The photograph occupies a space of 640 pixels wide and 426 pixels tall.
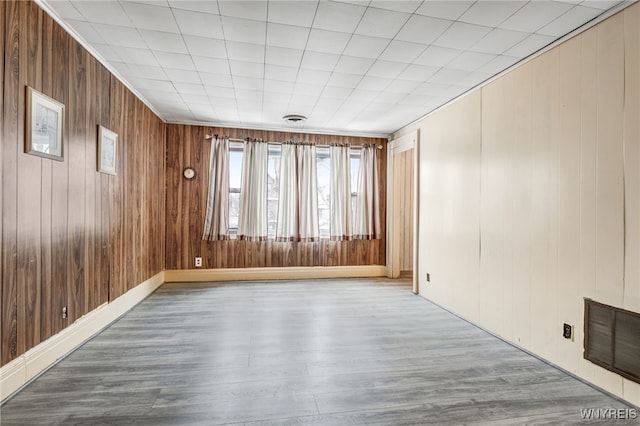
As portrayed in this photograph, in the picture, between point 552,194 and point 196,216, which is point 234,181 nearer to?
point 196,216

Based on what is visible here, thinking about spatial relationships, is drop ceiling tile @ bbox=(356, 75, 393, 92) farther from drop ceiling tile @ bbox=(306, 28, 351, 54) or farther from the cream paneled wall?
the cream paneled wall

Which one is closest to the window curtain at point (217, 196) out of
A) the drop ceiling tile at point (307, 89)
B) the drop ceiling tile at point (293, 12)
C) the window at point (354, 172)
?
the drop ceiling tile at point (307, 89)

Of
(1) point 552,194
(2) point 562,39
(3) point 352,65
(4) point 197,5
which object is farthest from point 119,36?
(1) point 552,194

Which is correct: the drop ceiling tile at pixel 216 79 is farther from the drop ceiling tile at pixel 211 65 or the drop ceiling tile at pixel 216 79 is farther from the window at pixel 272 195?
the window at pixel 272 195

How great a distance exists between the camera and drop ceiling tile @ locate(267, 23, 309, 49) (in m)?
2.34

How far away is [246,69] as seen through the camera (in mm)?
3039

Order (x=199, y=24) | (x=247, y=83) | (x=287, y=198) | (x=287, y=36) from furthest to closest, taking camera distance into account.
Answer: (x=287, y=198), (x=247, y=83), (x=287, y=36), (x=199, y=24)

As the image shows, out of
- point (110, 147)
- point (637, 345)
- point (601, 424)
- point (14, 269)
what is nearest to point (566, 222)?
point (637, 345)

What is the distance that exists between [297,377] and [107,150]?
9.09 feet

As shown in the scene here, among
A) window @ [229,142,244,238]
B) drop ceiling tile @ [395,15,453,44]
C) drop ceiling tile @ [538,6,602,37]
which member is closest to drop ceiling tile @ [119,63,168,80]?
window @ [229,142,244,238]

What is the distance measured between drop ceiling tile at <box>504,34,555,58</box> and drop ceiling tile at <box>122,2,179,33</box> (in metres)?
2.61

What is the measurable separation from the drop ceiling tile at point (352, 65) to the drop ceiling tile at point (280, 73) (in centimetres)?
42

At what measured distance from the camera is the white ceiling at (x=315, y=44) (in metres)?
2.11

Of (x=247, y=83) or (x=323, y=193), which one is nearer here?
(x=247, y=83)
